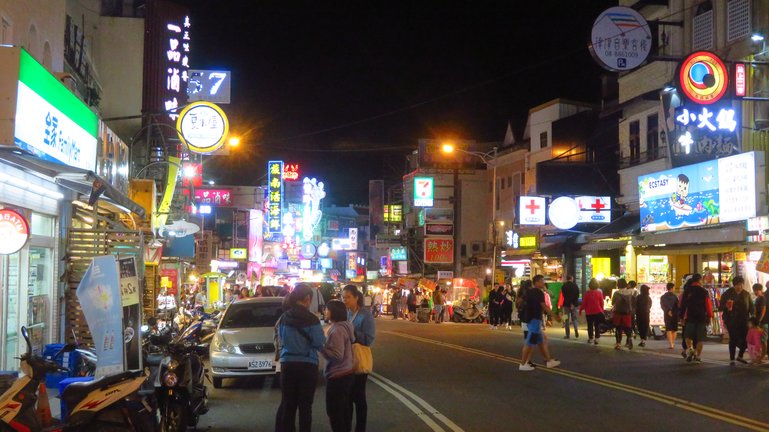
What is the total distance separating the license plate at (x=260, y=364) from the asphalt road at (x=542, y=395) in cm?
45

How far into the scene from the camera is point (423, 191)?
5691 centimetres

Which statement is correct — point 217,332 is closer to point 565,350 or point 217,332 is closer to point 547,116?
point 565,350

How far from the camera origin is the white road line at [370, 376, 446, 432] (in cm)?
1005

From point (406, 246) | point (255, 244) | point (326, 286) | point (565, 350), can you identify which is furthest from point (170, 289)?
point (406, 246)

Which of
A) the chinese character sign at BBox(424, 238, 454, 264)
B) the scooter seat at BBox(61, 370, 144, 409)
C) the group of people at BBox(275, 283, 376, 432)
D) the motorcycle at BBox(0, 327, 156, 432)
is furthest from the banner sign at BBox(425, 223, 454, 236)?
the scooter seat at BBox(61, 370, 144, 409)

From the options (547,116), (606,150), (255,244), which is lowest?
(255,244)

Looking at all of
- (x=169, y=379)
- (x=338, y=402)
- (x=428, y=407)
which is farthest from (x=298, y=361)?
(x=428, y=407)

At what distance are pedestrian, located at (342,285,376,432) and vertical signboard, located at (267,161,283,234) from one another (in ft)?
148

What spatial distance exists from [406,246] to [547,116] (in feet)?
91.6

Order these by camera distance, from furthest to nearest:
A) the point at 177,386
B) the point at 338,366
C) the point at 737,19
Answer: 1. the point at 737,19
2. the point at 177,386
3. the point at 338,366

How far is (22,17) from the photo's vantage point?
14.1 m

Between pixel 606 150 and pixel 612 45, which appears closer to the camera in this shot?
pixel 612 45

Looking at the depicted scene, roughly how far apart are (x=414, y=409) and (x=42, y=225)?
824 centimetres

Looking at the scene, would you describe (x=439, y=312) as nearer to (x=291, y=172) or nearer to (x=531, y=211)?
(x=531, y=211)
